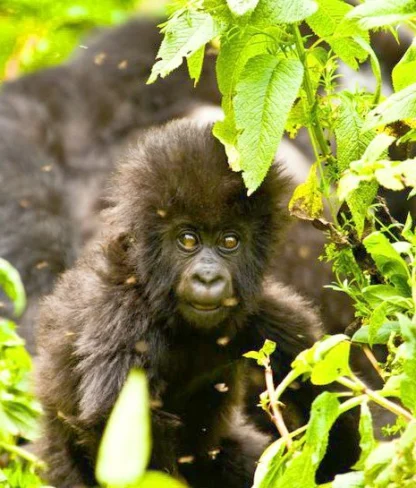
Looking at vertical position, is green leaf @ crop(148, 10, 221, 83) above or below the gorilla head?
above

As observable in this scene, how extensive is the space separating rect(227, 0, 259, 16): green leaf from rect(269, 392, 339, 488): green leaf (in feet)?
2.06

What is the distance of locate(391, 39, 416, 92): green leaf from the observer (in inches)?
66.6

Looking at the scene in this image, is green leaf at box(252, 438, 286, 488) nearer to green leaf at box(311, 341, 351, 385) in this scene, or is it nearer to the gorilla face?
green leaf at box(311, 341, 351, 385)

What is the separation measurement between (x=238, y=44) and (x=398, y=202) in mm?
2762

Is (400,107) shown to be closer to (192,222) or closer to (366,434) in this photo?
(366,434)

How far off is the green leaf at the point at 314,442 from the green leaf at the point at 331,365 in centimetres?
5

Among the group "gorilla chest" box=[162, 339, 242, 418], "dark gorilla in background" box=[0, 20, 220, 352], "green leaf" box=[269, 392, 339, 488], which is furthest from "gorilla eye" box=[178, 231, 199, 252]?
"dark gorilla in background" box=[0, 20, 220, 352]

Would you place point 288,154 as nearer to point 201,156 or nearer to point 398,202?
point 398,202

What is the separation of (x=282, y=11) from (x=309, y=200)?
460 mm

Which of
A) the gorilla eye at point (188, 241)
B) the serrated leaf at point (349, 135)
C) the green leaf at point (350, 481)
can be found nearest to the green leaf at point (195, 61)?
the serrated leaf at point (349, 135)

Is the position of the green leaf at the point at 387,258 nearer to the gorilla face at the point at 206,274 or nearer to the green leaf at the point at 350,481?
the green leaf at the point at 350,481

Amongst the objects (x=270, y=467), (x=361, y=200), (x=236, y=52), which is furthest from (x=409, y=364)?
(x=236, y=52)

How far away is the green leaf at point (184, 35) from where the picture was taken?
1.74m

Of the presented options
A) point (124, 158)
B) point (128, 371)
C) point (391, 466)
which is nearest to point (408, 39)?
point (124, 158)
